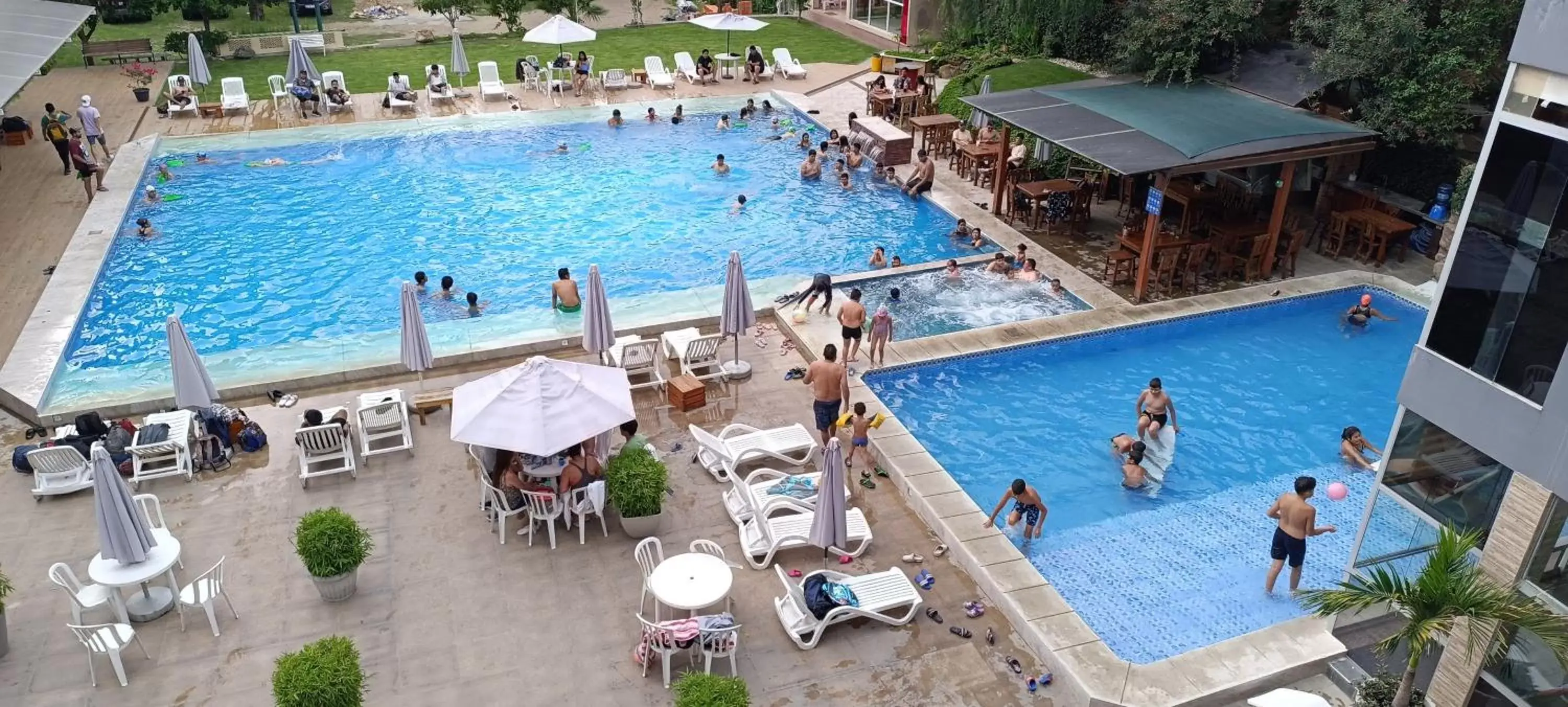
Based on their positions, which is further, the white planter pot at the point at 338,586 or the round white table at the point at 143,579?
the white planter pot at the point at 338,586

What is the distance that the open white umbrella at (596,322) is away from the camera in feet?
43.2

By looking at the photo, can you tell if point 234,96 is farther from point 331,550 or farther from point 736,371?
point 331,550

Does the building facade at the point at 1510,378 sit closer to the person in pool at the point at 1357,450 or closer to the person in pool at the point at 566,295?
the person in pool at the point at 1357,450

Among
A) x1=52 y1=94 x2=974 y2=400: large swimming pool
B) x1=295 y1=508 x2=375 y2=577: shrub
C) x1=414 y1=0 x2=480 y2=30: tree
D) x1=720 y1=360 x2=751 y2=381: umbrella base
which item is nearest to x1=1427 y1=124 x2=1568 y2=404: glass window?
x1=720 y1=360 x2=751 y2=381: umbrella base

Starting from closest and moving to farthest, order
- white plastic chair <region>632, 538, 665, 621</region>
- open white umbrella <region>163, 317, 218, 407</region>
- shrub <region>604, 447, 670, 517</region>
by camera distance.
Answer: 1. white plastic chair <region>632, 538, 665, 621</region>
2. shrub <region>604, 447, 670, 517</region>
3. open white umbrella <region>163, 317, 218, 407</region>

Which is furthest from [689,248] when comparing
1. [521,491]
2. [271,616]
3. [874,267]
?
[271,616]

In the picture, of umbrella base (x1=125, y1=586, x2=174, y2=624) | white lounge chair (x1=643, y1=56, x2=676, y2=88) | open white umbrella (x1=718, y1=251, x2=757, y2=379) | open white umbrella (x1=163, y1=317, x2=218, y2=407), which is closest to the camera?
umbrella base (x1=125, y1=586, x2=174, y2=624)

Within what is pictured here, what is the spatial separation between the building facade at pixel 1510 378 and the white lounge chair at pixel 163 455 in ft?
42.6

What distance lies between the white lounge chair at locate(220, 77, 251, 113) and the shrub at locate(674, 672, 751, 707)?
25097 millimetres

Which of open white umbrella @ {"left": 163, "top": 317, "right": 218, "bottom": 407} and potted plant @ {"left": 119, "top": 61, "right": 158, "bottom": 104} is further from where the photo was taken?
potted plant @ {"left": 119, "top": 61, "right": 158, "bottom": 104}

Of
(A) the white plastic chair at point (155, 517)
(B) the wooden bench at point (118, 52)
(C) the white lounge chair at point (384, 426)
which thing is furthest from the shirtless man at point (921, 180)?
(B) the wooden bench at point (118, 52)

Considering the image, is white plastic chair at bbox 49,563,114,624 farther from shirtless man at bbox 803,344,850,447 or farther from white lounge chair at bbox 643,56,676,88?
→ white lounge chair at bbox 643,56,676,88

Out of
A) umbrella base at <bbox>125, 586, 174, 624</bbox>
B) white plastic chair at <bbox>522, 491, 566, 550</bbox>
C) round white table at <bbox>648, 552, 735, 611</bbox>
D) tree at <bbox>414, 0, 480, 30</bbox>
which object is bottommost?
umbrella base at <bbox>125, 586, 174, 624</bbox>

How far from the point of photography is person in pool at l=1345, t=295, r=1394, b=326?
17.0 meters
